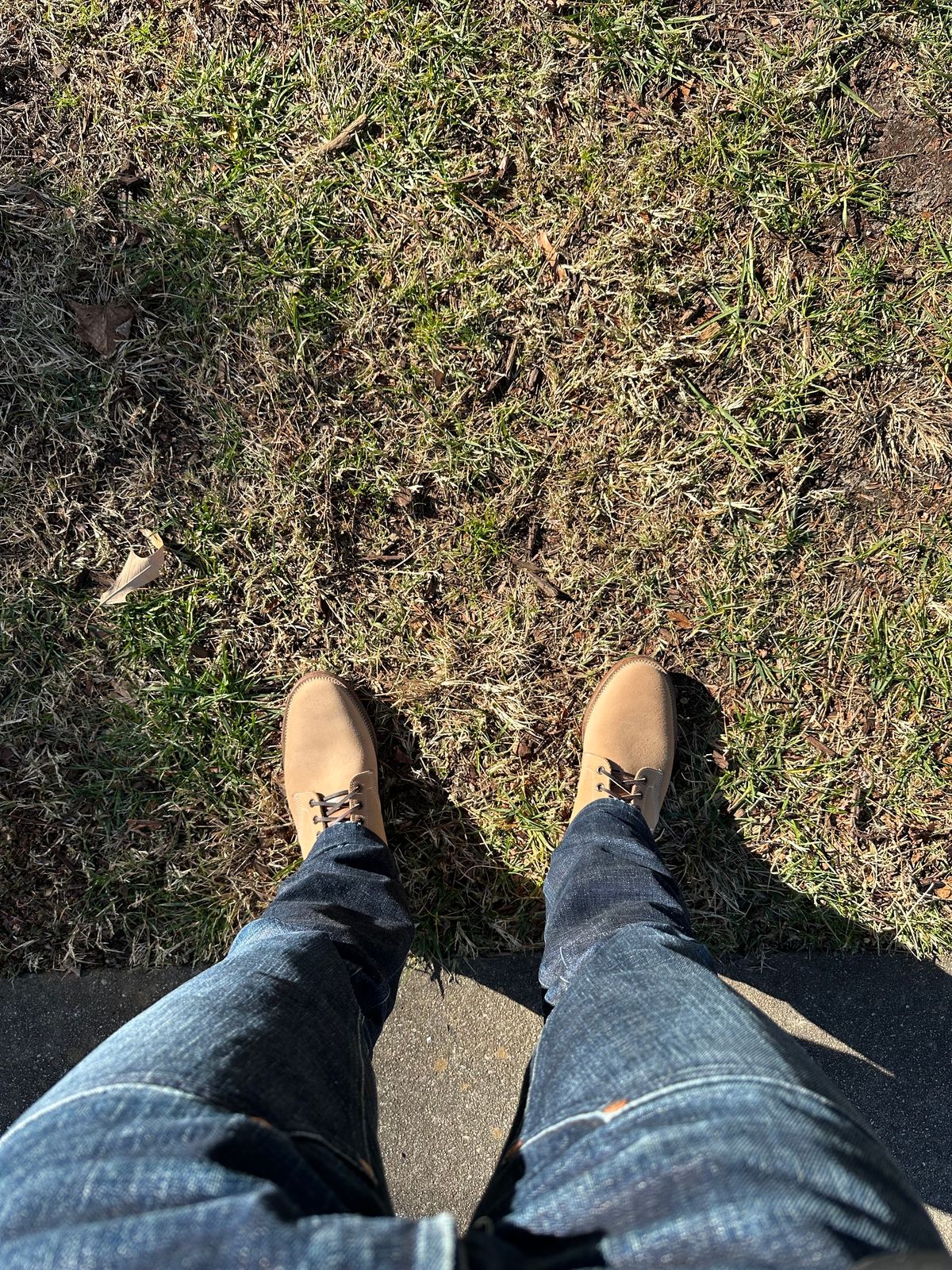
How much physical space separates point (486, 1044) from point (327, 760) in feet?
2.64

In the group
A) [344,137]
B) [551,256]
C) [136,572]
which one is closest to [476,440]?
[551,256]

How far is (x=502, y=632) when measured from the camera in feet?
6.56

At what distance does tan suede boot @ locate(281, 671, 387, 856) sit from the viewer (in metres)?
1.93

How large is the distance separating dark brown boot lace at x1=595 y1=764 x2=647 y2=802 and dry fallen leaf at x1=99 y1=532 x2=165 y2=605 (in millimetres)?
1204

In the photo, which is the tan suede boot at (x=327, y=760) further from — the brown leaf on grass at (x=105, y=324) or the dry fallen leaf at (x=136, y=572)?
the brown leaf on grass at (x=105, y=324)

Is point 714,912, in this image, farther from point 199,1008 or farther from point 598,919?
point 199,1008

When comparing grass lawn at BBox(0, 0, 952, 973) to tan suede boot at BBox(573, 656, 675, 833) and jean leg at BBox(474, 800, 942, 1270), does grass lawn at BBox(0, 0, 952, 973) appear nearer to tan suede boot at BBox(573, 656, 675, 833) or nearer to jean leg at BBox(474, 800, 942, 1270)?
tan suede boot at BBox(573, 656, 675, 833)

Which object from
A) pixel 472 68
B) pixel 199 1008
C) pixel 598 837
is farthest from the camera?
pixel 472 68

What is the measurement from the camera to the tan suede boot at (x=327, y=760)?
1926mm

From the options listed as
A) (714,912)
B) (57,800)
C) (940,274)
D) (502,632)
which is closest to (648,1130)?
(714,912)

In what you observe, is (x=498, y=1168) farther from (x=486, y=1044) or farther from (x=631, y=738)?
(x=631, y=738)

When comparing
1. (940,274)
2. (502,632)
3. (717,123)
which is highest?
(717,123)

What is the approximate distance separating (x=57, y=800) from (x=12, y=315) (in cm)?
121

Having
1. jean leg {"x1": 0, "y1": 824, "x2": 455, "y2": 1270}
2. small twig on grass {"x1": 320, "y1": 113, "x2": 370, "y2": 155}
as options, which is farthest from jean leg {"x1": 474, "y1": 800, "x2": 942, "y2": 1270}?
small twig on grass {"x1": 320, "y1": 113, "x2": 370, "y2": 155}
